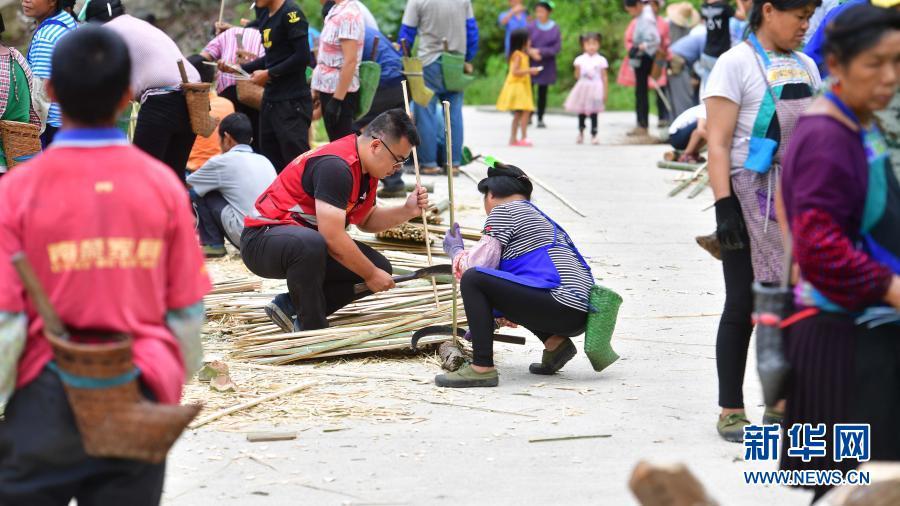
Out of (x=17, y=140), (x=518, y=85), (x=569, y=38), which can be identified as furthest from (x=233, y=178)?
(x=569, y=38)

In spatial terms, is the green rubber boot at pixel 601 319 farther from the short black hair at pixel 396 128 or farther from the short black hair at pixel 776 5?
the short black hair at pixel 776 5

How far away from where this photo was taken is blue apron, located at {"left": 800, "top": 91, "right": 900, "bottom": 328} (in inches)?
125

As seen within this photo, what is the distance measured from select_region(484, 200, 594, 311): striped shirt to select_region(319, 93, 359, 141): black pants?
14.4 ft

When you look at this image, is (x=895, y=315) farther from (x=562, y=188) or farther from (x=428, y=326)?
(x=562, y=188)

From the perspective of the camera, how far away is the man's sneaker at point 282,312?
6574 millimetres

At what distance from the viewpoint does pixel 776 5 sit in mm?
4543

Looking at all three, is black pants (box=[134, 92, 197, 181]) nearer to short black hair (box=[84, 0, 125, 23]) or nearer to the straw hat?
short black hair (box=[84, 0, 125, 23])

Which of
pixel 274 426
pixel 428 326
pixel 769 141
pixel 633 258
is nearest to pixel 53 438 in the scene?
pixel 274 426

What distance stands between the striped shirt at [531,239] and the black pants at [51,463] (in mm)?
3112

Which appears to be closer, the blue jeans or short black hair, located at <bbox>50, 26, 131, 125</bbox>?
short black hair, located at <bbox>50, 26, 131, 125</bbox>

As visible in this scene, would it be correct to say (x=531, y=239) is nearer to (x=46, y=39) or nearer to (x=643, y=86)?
(x=46, y=39)

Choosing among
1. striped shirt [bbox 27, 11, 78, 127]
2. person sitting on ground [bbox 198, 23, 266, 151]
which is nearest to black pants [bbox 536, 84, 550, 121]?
person sitting on ground [bbox 198, 23, 266, 151]

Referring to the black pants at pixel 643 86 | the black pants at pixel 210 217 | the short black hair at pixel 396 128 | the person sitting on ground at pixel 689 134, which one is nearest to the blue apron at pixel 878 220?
the short black hair at pixel 396 128

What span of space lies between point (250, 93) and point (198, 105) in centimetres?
186
